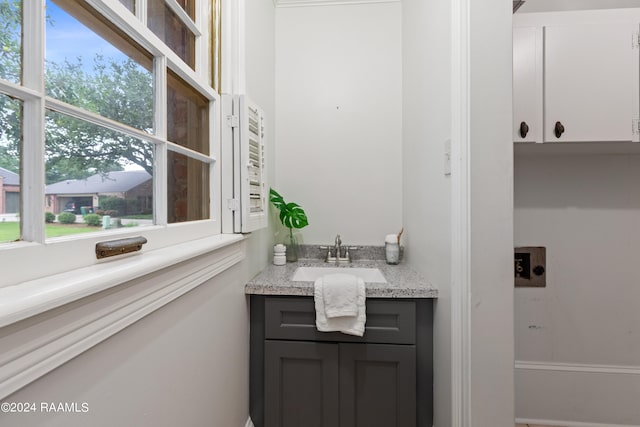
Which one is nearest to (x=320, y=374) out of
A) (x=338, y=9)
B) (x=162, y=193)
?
(x=162, y=193)

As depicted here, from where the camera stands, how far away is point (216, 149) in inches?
45.3

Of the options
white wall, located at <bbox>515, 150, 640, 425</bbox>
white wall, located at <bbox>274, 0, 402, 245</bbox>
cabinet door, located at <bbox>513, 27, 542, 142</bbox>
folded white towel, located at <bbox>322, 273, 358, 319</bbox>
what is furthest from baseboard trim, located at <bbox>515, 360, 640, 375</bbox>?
cabinet door, located at <bbox>513, 27, 542, 142</bbox>

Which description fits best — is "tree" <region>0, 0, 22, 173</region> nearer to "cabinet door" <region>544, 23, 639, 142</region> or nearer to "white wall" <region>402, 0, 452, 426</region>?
"white wall" <region>402, 0, 452, 426</region>

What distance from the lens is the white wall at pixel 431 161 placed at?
1133 mm

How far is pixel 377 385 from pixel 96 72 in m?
1.52

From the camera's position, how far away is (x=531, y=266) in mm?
1660

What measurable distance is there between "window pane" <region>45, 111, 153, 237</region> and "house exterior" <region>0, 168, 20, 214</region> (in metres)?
0.05

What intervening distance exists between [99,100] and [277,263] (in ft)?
4.29

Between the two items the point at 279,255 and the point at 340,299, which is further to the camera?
the point at 279,255

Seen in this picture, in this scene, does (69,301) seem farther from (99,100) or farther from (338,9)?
(338,9)

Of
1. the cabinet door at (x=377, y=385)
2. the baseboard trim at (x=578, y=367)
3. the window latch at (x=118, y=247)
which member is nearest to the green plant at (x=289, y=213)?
the cabinet door at (x=377, y=385)

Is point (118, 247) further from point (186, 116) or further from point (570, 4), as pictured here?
point (570, 4)

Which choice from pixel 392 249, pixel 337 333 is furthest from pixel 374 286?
pixel 392 249

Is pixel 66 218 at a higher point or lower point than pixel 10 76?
lower
